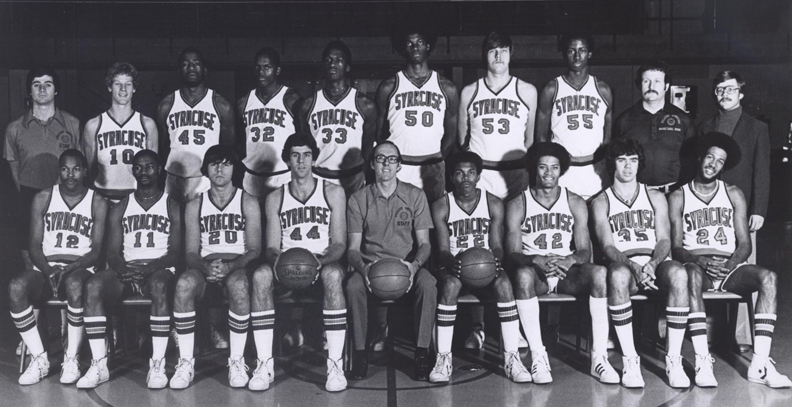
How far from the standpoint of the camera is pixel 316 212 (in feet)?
16.4

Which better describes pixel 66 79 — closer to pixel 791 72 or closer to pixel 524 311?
pixel 524 311

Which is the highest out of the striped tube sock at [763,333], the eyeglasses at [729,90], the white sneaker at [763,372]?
the eyeglasses at [729,90]

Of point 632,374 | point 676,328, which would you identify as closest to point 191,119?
point 632,374

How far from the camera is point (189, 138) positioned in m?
5.58

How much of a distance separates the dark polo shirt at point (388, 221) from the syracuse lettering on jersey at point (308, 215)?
0.51 ft

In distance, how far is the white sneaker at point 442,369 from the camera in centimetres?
459

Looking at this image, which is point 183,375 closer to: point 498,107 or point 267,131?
point 267,131

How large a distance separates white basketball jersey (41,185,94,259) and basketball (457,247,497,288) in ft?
8.10


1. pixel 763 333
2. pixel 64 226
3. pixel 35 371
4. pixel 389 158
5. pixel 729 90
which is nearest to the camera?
pixel 763 333

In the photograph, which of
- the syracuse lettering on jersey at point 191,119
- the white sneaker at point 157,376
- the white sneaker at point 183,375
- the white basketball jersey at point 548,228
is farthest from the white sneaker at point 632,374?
the syracuse lettering on jersey at point 191,119

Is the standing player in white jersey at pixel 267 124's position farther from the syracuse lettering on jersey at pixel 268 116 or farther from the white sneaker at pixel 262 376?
the white sneaker at pixel 262 376

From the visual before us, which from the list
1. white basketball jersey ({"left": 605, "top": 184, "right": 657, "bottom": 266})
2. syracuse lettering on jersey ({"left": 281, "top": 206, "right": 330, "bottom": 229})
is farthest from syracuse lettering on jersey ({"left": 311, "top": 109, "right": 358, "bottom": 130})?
white basketball jersey ({"left": 605, "top": 184, "right": 657, "bottom": 266})

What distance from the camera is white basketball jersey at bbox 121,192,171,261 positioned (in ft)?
16.5

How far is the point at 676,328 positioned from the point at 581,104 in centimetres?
170
